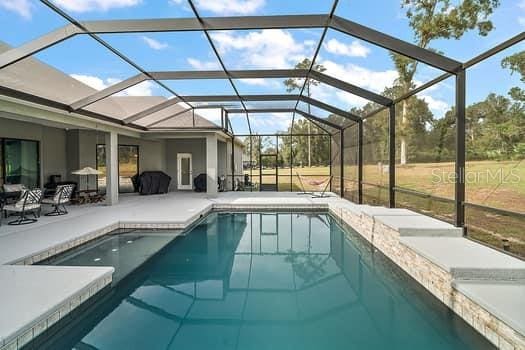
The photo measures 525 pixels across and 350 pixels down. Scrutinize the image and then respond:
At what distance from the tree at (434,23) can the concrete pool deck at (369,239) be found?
2.37 meters

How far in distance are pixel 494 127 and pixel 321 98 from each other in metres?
5.72

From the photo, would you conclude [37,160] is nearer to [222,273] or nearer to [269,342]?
[222,273]

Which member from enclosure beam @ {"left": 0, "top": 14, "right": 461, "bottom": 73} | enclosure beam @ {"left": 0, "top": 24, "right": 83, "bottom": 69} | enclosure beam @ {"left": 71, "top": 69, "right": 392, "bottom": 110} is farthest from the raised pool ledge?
enclosure beam @ {"left": 71, "top": 69, "right": 392, "bottom": 110}

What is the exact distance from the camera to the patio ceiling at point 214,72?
4938 mm

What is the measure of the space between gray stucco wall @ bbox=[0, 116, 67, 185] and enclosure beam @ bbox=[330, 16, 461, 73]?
28.1ft

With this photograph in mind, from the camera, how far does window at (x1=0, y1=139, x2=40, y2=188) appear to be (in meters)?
8.55

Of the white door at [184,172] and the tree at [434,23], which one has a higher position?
the tree at [434,23]

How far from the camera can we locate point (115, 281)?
4.38 metres

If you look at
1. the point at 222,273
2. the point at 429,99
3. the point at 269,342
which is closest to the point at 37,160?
the point at 222,273

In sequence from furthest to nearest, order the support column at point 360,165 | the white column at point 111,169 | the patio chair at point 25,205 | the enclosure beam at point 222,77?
1. the white column at point 111,169
2. the support column at point 360,165
3. the enclosure beam at point 222,77
4. the patio chair at point 25,205

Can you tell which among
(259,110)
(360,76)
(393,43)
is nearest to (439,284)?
(393,43)

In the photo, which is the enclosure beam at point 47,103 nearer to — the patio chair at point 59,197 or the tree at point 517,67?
the patio chair at point 59,197

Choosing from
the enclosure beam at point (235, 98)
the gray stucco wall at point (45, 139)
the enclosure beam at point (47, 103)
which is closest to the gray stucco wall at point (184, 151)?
the gray stucco wall at point (45, 139)

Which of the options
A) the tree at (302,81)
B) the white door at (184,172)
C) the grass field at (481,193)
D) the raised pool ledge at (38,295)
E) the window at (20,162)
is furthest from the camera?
the white door at (184,172)
